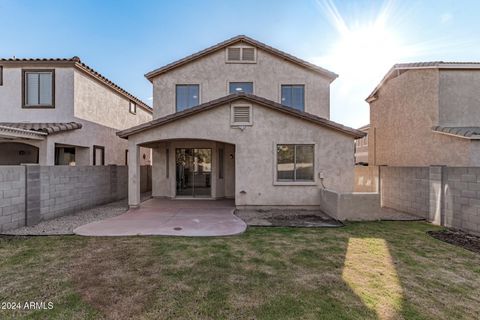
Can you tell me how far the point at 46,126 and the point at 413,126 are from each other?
68.2 feet

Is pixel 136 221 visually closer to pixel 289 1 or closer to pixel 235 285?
pixel 235 285

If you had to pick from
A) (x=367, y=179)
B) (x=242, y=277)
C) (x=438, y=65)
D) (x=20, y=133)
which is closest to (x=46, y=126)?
(x=20, y=133)

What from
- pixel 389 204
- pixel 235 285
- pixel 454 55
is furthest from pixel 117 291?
pixel 454 55

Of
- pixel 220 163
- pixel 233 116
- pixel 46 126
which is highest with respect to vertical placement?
pixel 233 116

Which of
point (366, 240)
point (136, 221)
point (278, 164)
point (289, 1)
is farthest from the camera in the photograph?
point (289, 1)

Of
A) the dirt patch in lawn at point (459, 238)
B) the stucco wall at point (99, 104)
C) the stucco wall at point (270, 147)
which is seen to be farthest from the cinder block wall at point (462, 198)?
the stucco wall at point (99, 104)

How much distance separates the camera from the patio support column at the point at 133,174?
464 inches

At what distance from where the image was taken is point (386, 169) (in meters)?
13.0

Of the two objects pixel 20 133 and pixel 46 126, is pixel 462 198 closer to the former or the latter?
pixel 20 133

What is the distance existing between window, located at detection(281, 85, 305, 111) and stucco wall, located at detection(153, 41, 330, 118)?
0.30 meters

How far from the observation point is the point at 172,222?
9391mm

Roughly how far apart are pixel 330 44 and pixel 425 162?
852cm

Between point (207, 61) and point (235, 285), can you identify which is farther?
point (207, 61)

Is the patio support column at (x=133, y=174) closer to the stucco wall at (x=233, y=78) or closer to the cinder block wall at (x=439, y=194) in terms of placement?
the stucco wall at (x=233, y=78)
